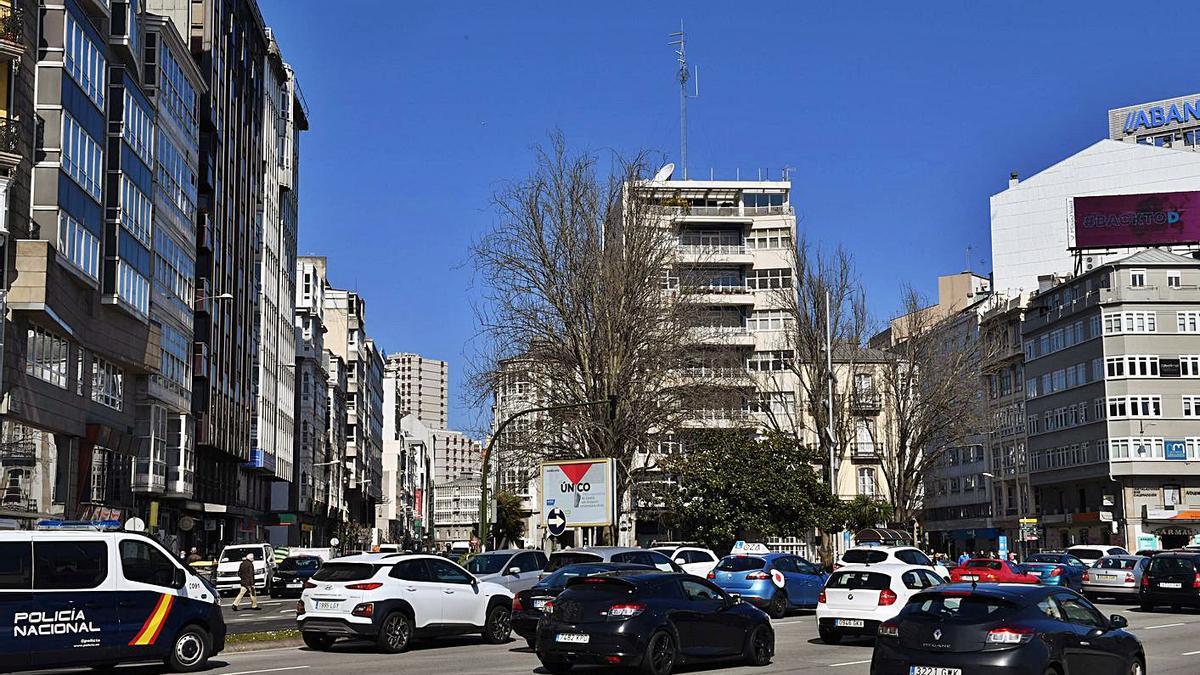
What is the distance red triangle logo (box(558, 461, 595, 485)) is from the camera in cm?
3923

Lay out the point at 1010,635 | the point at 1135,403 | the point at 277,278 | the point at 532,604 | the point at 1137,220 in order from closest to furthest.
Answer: the point at 1010,635, the point at 532,604, the point at 1135,403, the point at 1137,220, the point at 277,278

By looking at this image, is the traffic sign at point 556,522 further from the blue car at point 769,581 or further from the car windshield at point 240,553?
the car windshield at point 240,553

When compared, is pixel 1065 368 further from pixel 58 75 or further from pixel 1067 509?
pixel 58 75

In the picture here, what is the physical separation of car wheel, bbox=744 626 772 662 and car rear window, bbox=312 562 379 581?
652cm

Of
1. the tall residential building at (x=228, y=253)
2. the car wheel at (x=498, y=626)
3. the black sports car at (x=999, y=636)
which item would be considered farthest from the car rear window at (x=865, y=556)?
the tall residential building at (x=228, y=253)

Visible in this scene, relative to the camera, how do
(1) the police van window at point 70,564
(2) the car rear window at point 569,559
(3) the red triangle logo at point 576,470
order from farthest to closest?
(3) the red triangle logo at point 576,470
(2) the car rear window at point 569,559
(1) the police van window at point 70,564

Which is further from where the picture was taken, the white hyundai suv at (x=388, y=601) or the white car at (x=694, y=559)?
the white car at (x=694, y=559)

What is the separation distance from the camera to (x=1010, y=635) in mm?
13148

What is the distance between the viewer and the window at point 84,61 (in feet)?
133

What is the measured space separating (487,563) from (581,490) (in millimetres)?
11369

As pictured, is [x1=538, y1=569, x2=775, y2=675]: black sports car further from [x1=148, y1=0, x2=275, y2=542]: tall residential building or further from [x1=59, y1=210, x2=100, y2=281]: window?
[x1=148, y1=0, x2=275, y2=542]: tall residential building

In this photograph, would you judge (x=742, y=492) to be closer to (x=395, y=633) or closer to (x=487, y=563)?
(x=487, y=563)

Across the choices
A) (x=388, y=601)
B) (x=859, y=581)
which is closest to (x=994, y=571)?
(x=859, y=581)

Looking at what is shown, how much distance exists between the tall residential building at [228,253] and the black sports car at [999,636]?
51369 millimetres
